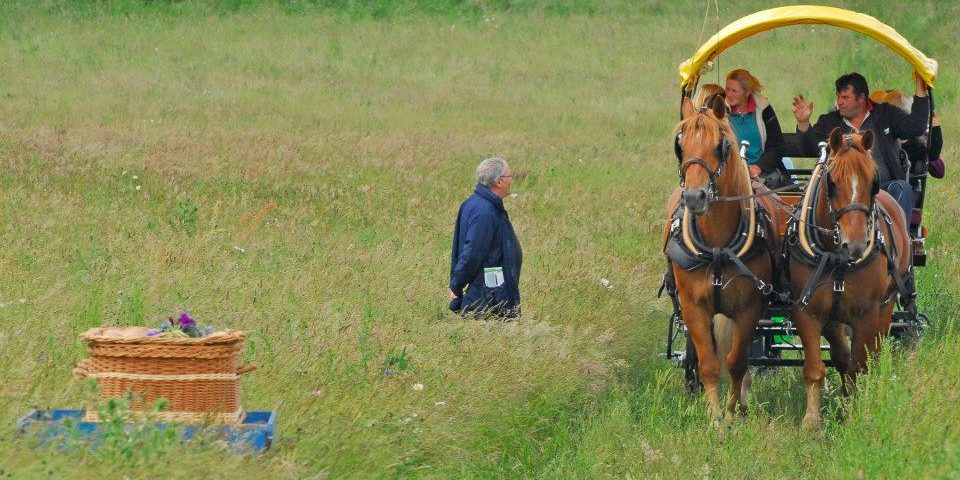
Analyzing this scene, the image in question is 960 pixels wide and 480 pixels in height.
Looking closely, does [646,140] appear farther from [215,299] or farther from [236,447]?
[236,447]

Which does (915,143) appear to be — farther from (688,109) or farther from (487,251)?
(487,251)

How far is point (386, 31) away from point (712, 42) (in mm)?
27640

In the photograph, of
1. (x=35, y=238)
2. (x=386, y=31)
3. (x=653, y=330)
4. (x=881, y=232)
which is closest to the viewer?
(x=881, y=232)

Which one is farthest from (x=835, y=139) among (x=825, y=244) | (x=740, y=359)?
(x=740, y=359)

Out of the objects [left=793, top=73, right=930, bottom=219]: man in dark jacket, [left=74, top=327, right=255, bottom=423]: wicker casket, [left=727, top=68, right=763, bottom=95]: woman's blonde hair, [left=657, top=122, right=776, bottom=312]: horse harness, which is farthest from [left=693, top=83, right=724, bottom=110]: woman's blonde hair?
[left=74, top=327, right=255, bottom=423]: wicker casket

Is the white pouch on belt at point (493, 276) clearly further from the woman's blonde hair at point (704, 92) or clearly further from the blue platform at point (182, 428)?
the blue platform at point (182, 428)

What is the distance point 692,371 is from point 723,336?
52cm

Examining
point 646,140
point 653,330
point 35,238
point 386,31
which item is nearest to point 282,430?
point 35,238

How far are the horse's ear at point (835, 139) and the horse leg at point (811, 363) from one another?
1.11 m

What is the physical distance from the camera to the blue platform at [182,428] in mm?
6262

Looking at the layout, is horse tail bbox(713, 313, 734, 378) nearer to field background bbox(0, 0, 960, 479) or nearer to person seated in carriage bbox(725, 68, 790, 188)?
field background bbox(0, 0, 960, 479)

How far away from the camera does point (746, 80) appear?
10.6 m

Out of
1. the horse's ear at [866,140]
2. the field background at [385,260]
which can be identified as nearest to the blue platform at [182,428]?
the field background at [385,260]

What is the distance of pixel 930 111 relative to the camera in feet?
34.5
